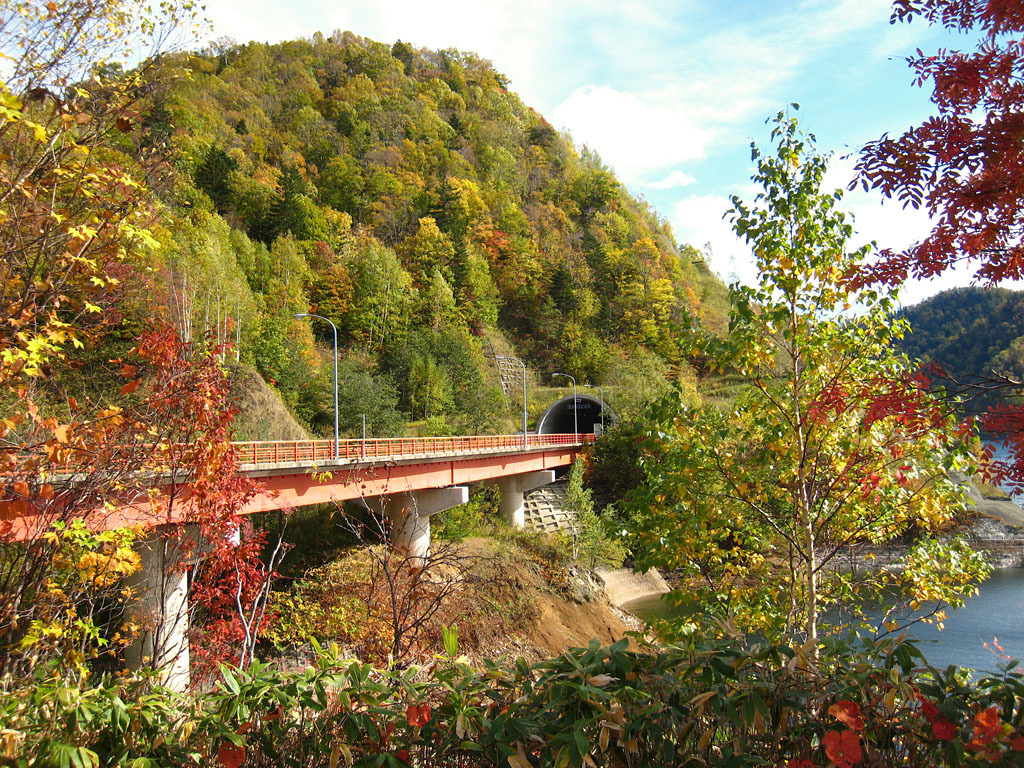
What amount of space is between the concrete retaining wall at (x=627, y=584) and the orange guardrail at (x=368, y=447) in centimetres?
740

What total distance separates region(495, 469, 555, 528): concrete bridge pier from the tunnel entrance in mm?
10855

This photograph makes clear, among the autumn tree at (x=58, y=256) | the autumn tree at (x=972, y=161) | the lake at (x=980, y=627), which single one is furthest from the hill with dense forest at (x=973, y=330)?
the autumn tree at (x=58, y=256)

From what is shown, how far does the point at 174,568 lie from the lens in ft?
19.5

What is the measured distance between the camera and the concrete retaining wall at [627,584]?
101ft

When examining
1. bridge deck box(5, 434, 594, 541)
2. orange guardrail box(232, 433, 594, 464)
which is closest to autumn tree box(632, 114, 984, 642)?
bridge deck box(5, 434, 594, 541)

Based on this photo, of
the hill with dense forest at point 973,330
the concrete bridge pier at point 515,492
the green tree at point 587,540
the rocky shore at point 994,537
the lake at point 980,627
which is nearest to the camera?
the lake at point 980,627

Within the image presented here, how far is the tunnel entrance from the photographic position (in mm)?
49375

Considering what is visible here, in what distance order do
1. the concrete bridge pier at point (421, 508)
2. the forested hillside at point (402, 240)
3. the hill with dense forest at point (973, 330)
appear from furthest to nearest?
the forested hillside at point (402, 240), the hill with dense forest at point (973, 330), the concrete bridge pier at point (421, 508)

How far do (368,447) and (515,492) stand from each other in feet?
46.5

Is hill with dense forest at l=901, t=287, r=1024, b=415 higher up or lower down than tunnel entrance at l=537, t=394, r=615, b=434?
higher up

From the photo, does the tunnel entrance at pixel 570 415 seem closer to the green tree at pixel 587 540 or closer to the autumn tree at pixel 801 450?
the green tree at pixel 587 540

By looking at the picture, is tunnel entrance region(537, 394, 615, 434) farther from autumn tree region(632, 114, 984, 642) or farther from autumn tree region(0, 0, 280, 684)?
autumn tree region(0, 0, 280, 684)

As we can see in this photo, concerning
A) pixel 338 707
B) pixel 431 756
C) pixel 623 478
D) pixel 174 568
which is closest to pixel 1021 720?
pixel 431 756

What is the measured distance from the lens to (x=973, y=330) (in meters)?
41.2
